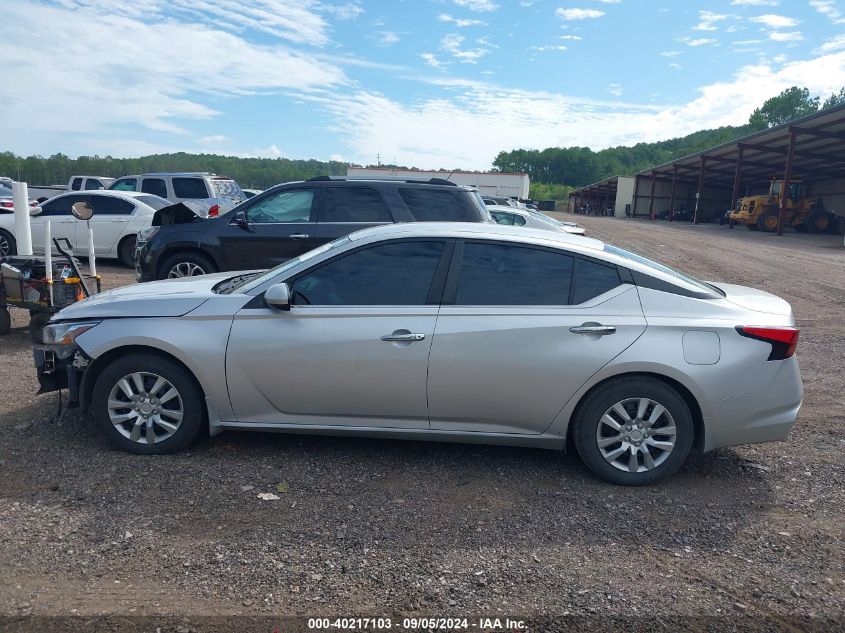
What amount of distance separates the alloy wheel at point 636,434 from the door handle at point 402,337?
128 cm

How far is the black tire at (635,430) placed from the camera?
14.0ft

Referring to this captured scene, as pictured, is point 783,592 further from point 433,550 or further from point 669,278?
point 669,278

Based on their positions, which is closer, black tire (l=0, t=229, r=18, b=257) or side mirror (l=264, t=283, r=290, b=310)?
side mirror (l=264, t=283, r=290, b=310)

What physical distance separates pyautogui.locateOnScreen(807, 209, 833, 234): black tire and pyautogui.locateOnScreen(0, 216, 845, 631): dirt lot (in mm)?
38343

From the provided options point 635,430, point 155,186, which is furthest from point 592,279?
point 155,186

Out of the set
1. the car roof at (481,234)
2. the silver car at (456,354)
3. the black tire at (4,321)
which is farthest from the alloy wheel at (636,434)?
the black tire at (4,321)

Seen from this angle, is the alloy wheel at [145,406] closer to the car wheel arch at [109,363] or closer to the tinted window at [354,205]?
the car wheel arch at [109,363]

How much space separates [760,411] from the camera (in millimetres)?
4312

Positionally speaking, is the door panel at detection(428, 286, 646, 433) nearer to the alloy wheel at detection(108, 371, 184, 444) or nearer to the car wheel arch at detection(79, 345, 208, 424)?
the car wheel arch at detection(79, 345, 208, 424)

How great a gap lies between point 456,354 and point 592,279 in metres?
1.04

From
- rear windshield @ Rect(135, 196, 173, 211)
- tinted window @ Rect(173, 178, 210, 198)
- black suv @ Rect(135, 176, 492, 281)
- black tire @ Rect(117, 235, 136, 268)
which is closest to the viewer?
black suv @ Rect(135, 176, 492, 281)

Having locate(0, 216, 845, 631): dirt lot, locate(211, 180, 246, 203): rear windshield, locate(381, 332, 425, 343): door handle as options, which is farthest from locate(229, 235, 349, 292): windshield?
locate(211, 180, 246, 203): rear windshield

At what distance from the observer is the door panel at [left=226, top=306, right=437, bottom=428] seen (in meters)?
4.38

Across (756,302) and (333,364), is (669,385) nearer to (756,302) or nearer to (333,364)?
(756,302)
